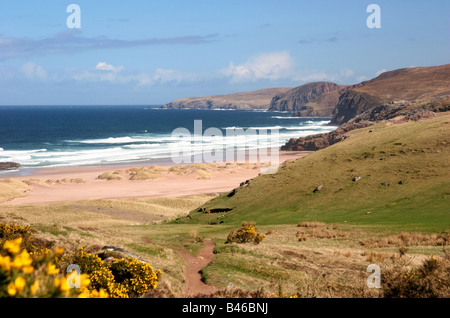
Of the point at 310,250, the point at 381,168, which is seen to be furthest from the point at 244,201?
the point at 310,250

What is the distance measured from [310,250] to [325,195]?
43.8 ft

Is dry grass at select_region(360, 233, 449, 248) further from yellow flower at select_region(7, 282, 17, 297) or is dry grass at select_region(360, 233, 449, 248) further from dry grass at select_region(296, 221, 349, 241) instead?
yellow flower at select_region(7, 282, 17, 297)

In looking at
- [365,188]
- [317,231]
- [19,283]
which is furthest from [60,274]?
[365,188]

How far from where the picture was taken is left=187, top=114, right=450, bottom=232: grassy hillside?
2598 cm

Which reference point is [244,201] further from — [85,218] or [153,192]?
[153,192]

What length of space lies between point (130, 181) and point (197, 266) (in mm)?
46656

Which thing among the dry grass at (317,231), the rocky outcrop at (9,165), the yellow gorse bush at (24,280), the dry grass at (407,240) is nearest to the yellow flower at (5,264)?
the yellow gorse bush at (24,280)

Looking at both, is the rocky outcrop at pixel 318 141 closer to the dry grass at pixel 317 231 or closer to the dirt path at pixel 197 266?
the dry grass at pixel 317 231

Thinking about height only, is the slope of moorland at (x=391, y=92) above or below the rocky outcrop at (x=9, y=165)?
above

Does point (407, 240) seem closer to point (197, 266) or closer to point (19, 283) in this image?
point (197, 266)

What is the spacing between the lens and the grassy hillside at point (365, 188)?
1023 inches

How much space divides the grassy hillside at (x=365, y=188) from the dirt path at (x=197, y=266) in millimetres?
9662

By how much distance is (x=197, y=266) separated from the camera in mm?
16938

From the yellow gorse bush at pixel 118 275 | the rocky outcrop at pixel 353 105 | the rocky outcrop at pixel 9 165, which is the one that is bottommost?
the rocky outcrop at pixel 9 165
